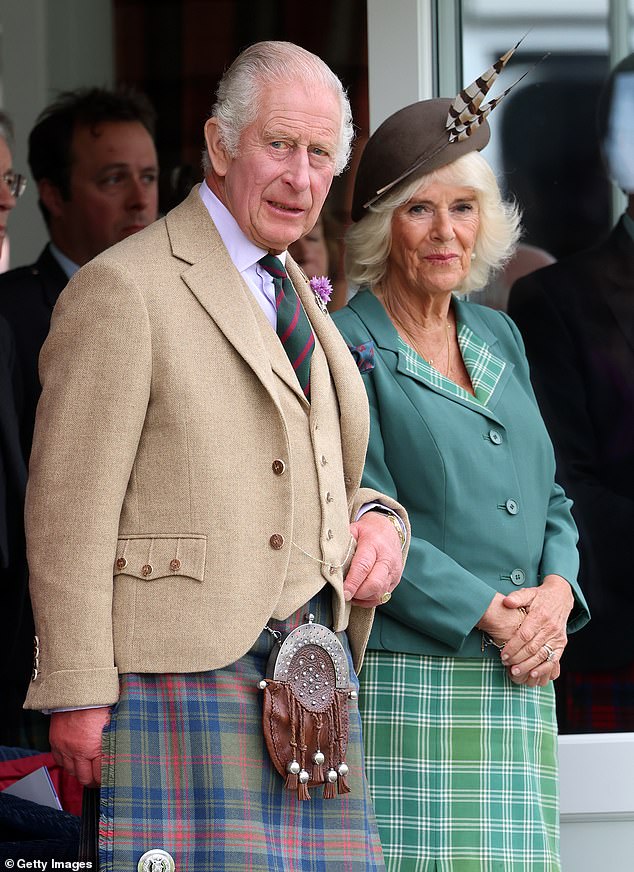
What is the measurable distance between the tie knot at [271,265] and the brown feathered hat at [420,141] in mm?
564

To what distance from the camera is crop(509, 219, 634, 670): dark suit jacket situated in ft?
11.4

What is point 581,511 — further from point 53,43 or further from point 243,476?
point 53,43

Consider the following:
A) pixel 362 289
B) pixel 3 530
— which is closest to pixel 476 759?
pixel 362 289

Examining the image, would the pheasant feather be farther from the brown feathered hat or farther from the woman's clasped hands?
the woman's clasped hands

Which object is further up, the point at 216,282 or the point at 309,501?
the point at 216,282

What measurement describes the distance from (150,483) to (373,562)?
0.46 metres

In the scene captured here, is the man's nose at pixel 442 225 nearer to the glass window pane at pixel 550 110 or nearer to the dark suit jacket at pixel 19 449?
the glass window pane at pixel 550 110

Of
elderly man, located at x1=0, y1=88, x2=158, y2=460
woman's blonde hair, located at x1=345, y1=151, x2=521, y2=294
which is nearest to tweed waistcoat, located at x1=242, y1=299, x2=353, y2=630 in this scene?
woman's blonde hair, located at x1=345, y1=151, x2=521, y2=294

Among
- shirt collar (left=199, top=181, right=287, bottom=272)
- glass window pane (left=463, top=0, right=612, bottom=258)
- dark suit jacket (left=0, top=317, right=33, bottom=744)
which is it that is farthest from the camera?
glass window pane (left=463, top=0, right=612, bottom=258)

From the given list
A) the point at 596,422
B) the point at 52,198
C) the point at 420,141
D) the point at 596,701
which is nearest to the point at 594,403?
the point at 596,422

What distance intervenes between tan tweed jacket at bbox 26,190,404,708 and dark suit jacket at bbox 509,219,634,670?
4.80 ft

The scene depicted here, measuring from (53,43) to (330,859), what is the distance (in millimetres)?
4795

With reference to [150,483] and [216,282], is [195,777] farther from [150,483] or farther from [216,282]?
[216,282]

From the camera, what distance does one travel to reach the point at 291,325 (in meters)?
2.28
